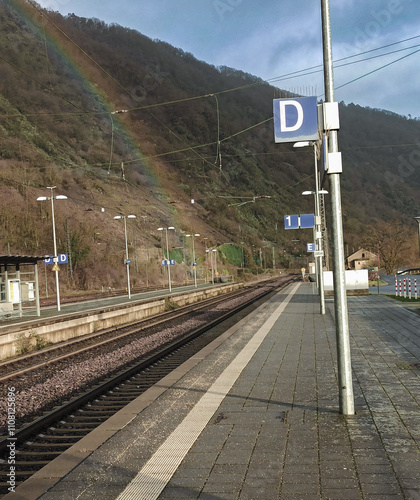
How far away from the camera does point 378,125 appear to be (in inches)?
7810

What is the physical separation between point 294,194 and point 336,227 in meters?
187

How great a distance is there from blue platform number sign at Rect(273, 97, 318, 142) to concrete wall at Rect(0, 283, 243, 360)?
38.9 ft

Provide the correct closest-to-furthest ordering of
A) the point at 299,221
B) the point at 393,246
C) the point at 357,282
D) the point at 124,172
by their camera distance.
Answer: the point at 357,282 → the point at 299,221 → the point at 393,246 → the point at 124,172

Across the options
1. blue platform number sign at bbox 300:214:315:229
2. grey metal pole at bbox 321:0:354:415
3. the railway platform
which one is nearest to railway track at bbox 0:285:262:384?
the railway platform

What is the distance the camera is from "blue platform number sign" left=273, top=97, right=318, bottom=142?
6.49m

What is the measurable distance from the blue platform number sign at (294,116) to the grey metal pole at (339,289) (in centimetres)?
25

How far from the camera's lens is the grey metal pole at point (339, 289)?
6.20 meters

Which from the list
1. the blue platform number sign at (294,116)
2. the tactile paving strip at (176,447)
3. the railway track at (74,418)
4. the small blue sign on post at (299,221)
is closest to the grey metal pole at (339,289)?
the blue platform number sign at (294,116)

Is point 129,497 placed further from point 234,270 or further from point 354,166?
point 354,166

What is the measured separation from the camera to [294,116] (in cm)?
651

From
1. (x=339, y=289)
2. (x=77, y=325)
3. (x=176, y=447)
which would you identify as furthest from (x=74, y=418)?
(x=77, y=325)

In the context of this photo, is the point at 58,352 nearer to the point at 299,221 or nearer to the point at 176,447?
the point at 176,447

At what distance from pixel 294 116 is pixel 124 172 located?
323 feet

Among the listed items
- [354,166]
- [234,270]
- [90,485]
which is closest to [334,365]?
[90,485]
